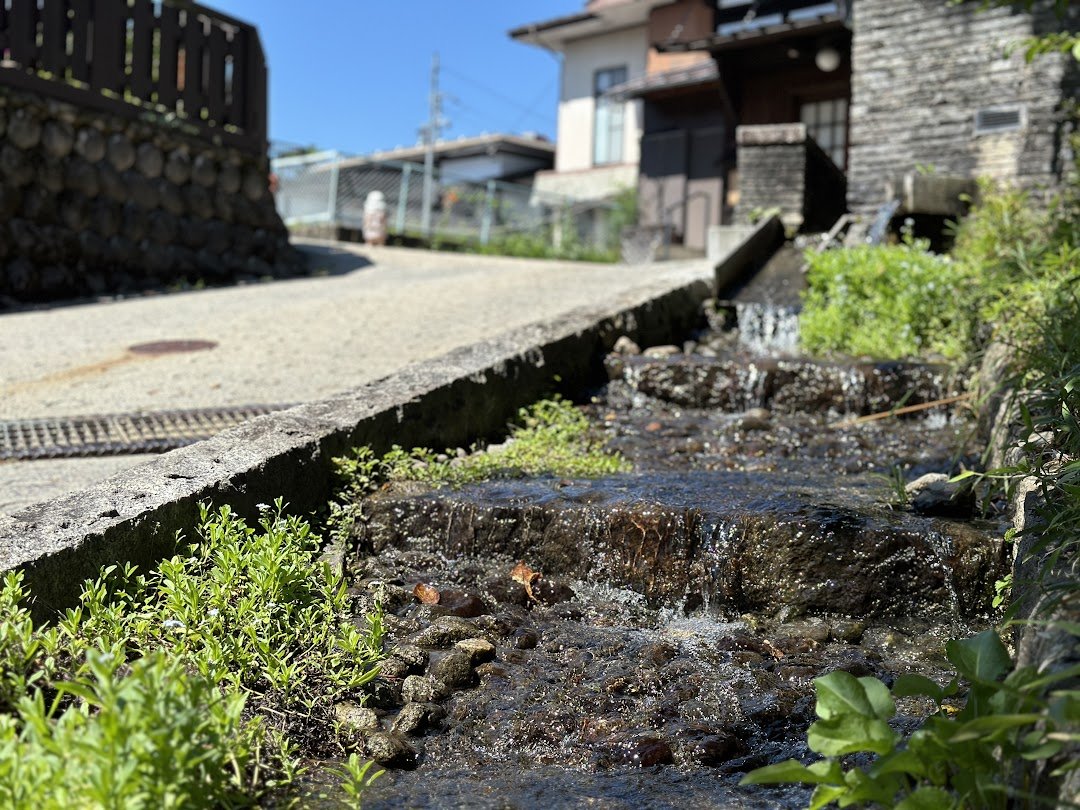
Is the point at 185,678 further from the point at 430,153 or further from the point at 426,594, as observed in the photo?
the point at 430,153

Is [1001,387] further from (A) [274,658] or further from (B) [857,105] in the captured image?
(B) [857,105]

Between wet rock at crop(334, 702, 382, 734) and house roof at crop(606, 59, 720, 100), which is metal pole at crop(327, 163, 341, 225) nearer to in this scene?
house roof at crop(606, 59, 720, 100)

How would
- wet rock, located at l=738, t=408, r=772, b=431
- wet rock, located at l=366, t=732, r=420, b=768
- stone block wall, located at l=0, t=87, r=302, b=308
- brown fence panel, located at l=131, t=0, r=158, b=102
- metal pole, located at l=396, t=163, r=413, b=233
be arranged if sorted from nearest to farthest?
wet rock, located at l=366, t=732, r=420, b=768 < wet rock, located at l=738, t=408, r=772, b=431 < stone block wall, located at l=0, t=87, r=302, b=308 < brown fence panel, located at l=131, t=0, r=158, b=102 < metal pole, located at l=396, t=163, r=413, b=233

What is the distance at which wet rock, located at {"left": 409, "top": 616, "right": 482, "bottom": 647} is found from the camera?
269 cm

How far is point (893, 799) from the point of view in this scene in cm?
155

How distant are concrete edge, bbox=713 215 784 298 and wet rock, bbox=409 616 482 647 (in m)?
5.12

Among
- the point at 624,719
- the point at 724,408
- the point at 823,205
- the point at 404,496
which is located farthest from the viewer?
the point at 823,205

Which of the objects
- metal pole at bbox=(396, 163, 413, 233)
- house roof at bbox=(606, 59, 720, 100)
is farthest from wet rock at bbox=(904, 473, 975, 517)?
house roof at bbox=(606, 59, 720, 100)

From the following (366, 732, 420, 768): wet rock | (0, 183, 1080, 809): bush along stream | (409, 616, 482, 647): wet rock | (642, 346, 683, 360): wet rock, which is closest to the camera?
(0, 183, 1080, 809): bush along stream

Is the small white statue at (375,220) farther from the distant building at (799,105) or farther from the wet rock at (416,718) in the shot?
the wet rock at (416,718)

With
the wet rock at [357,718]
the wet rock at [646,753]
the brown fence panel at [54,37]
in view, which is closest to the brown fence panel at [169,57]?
the brown fence panel at [54,37]

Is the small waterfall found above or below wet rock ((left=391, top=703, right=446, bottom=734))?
above

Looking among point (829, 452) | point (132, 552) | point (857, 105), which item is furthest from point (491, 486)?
point (857, 105)

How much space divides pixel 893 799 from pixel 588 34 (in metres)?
23.6
